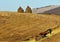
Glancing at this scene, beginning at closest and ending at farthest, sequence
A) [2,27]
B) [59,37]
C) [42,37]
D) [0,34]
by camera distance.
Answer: [42,37], [59,37], [0,34], [2,27]

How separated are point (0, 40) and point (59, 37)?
560 cm

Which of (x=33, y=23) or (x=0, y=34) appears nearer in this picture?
Result: (x=0, y=34)

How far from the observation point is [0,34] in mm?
21875

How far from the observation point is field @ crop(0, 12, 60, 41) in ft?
69.8

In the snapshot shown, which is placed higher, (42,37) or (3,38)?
(42,37)

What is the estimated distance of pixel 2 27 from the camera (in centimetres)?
2352

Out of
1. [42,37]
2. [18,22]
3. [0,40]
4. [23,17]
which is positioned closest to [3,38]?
[0,40]

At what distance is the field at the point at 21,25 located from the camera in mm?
21266

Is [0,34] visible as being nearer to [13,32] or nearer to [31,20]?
[13,32]

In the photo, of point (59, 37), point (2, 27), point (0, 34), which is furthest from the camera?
point (2, 27)

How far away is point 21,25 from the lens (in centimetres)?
2420

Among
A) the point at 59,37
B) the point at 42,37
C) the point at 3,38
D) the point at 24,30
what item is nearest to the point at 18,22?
the point at 24,30

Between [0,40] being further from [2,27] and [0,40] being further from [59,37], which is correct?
[59,37]

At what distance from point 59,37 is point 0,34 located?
20.1 ft
